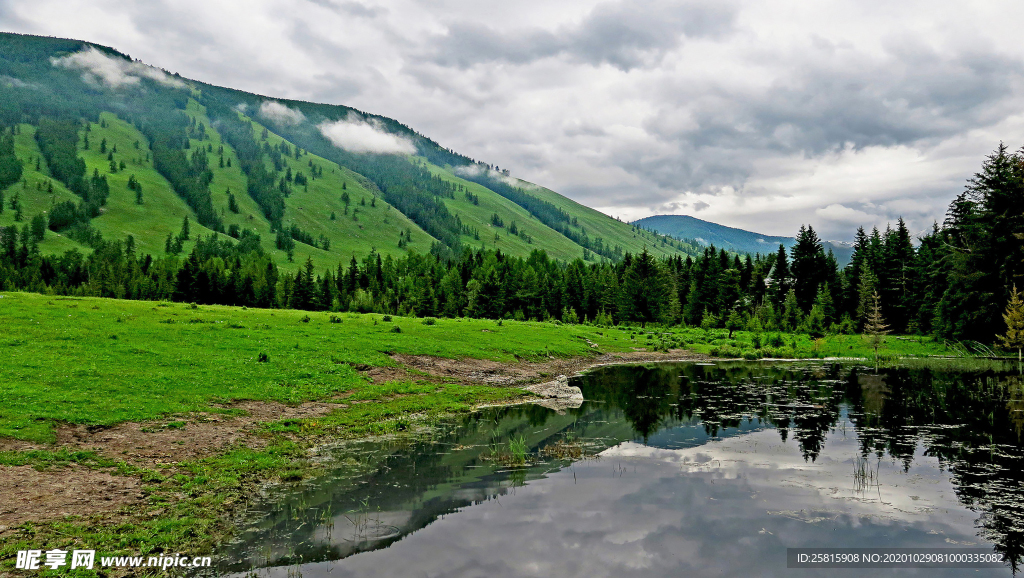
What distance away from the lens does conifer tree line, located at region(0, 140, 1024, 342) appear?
66.1 m

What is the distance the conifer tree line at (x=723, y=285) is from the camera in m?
66.1

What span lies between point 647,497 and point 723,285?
11654 centimetres

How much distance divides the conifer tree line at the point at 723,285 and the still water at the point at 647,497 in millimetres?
50377

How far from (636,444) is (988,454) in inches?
565

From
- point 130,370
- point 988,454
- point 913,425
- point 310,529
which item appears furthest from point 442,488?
point 913,425

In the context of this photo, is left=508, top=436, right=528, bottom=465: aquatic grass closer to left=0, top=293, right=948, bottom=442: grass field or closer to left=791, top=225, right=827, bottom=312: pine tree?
left=0, top=293, right=948, bottom=442: grass field

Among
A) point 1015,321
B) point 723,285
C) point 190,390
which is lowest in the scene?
point 190,390

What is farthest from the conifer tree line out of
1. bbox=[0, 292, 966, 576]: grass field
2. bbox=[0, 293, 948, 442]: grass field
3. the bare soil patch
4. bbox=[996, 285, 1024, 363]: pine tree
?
the bare soil patch

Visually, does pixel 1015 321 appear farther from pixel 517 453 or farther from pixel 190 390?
pixel 190 390

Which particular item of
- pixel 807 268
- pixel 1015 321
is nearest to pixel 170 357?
pixel 1015 321

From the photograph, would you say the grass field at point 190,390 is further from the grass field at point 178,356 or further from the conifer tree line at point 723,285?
the conifer tree line at point 723,285

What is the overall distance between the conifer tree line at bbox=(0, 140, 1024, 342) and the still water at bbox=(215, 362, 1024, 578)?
1983 inches

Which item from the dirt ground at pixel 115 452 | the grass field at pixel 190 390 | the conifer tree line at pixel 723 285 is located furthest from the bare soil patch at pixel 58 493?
the conifer tree line at pixel 723 285

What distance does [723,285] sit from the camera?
123m
